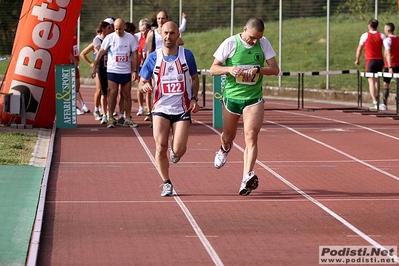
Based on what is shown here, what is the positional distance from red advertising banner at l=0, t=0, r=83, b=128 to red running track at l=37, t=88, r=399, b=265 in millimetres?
949

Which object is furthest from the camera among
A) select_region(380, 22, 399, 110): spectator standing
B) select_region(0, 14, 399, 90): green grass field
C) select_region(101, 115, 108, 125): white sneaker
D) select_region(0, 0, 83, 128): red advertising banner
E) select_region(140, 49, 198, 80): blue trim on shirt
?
select_region(0, 14, 399, 90): green grass field

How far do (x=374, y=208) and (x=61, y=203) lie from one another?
11.3ft

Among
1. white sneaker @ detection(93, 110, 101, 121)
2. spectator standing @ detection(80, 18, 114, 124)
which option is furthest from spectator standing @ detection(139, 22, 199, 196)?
white sneaker @ detection(93, 110, 101, 121)

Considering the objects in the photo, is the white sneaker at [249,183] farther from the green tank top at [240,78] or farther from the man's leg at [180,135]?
the green tank top at [240,78]

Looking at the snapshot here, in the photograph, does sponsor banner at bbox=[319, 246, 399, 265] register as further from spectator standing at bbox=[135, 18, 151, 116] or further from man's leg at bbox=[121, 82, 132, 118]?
spectator standing at bbox=[135, 18, 151, 116]

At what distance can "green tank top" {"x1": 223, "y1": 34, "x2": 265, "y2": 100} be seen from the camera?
11.5 m

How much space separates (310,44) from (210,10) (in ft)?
21.9

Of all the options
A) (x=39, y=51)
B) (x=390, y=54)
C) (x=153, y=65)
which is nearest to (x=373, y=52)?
(x=390, y=54)

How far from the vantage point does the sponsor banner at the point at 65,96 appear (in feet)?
61.3

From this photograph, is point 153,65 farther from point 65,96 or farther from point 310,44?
point 310,44

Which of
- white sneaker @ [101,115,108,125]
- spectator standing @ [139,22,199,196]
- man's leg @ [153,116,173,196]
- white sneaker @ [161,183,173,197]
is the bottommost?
white sneaker @ [161,183,173,197]

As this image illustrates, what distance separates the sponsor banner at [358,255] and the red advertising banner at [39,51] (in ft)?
35.8

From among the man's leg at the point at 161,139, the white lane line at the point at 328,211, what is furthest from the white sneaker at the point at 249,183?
the man's leg at the point at 161,139

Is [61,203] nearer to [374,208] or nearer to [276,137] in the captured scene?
[374,208]
